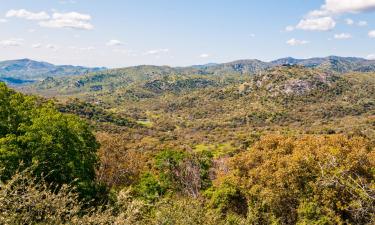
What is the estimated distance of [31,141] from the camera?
31.6 metres

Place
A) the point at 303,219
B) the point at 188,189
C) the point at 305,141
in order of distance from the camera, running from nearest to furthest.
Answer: the point at 303,219 → the point at 305,141 → the point at 188,189

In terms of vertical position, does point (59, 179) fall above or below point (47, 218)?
below

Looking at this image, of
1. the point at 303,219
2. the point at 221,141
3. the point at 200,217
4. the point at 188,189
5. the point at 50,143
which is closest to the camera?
the point at 200,217

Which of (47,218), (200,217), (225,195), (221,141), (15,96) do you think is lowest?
(221,141)

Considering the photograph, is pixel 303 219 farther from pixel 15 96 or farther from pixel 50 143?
pixel 15 96

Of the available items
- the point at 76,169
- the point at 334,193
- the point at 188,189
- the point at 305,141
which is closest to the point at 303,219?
the point at 334,193

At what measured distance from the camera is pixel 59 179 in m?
32.6

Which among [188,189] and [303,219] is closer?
[303,219]

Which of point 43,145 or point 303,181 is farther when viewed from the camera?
point 303,181

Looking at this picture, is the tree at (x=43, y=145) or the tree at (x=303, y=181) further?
the tree at (x=303, y=181)

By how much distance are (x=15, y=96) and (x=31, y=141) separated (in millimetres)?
11504

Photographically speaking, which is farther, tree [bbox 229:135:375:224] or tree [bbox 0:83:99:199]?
tree [bbox 229:135:375:224]

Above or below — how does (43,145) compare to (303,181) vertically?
above

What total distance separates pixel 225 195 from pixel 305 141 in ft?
34.5
